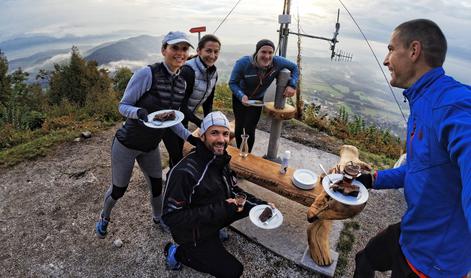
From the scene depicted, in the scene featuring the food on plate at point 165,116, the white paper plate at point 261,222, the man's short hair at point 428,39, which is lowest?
the white paper plate at point 261,222

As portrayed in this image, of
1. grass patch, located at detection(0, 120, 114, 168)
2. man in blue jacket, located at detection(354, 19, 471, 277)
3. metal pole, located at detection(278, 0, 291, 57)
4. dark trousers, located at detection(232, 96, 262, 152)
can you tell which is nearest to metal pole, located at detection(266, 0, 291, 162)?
metal pole, located at detection(278, 0, 291, 57)

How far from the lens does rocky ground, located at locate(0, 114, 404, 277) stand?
354cm

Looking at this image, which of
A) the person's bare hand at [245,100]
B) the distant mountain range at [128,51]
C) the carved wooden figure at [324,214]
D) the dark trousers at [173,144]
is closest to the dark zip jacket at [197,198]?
the carved wooden figure at [324,214]

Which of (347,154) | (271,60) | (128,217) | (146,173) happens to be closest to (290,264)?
(347,154)

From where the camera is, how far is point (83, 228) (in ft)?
13.5

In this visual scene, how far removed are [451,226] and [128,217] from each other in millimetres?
4076

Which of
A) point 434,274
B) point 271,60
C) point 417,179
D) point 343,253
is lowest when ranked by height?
point 343,253

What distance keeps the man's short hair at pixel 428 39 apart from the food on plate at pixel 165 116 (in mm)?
2235

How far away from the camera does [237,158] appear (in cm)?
427

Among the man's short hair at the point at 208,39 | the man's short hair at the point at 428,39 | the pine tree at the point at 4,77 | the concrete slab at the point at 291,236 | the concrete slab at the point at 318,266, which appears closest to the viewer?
the man's short hair at the point at 428,39

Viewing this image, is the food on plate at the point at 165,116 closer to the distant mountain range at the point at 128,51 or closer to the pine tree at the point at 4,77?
the pine tree at the point at 4,77

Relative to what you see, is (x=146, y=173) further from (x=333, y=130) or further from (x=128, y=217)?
(x=333, y=130)

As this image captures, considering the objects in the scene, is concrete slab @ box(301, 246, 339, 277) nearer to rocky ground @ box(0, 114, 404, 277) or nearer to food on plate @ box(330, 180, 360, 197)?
rocky ground @ box(0, 114, 404, 277)

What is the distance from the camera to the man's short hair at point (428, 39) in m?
1.71
